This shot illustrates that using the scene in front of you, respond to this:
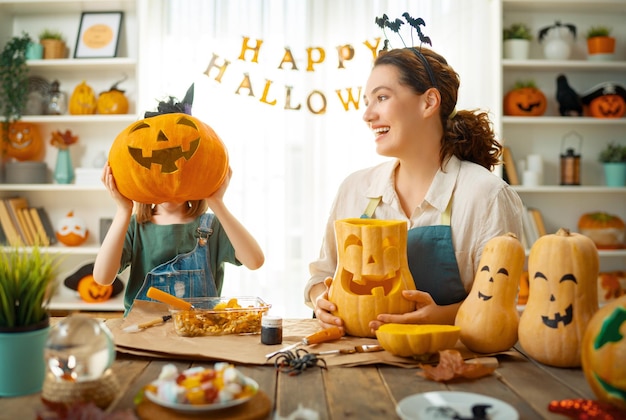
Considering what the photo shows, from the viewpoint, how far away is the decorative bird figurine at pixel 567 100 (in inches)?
150

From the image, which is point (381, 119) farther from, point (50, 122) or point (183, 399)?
point (50, 122)

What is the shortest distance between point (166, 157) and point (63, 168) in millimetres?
2644

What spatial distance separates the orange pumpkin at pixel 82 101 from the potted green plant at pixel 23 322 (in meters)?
2.97

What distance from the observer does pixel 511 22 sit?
402 cm

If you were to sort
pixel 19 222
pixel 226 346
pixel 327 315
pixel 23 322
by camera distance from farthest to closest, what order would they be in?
pixel 19 222 → pixel 327 315 → pixel 226 346 → pixel 23 322

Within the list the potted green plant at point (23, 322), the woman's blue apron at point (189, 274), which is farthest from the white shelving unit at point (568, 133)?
the potted green plant at point (23, 322)

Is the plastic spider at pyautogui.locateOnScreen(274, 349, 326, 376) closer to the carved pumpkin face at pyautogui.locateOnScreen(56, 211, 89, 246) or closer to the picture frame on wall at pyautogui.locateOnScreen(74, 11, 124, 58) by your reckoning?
the carved pumpkin face at pyautogui.locateOnScreen(56, 211, 89, 246)

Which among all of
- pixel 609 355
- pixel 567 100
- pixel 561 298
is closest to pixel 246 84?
pixel 567 100

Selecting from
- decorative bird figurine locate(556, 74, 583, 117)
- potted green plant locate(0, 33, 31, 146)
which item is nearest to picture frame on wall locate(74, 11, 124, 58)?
potted green plant locate(0, 33, 31, 146)

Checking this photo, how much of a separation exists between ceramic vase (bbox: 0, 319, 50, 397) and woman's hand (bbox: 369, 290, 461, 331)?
69cm

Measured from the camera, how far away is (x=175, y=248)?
1.92m

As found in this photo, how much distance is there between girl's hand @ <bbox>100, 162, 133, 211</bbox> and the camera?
1.63 metres

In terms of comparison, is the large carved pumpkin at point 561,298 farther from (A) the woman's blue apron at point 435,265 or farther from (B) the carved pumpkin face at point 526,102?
(B) the carved pumpkin face at point 526,102

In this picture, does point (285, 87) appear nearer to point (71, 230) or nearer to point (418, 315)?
point (71, 230)
